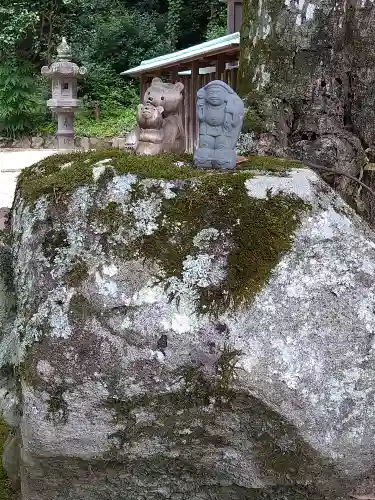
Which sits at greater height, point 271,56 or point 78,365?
point 271,56

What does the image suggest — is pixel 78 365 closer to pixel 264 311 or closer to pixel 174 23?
pixel 264 311

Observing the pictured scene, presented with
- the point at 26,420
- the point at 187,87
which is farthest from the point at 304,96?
the point at 187,87

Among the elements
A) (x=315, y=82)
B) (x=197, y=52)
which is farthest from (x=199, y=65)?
(x=315, y=82)

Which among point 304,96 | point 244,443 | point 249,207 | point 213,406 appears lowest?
point 244,443

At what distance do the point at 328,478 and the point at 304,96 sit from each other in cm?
170

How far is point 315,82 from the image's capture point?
2.69m

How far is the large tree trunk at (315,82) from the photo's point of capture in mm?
2648

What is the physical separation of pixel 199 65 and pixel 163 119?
644 cm

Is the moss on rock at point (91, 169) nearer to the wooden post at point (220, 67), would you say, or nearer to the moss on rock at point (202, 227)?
the moss on rock at point (202, 227)

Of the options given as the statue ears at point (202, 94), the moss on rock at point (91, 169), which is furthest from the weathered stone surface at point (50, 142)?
the statue ears at point (202, 94)

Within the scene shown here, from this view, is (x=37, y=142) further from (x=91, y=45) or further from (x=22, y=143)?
(x=91, y=45)

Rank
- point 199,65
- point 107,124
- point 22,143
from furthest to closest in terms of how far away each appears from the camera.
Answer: point 22,143, point 107,124, point 199,65

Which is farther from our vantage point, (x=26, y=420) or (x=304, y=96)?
(x=304, y=96)

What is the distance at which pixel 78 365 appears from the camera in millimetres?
1647
